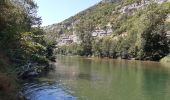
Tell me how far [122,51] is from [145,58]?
2020 centimetres

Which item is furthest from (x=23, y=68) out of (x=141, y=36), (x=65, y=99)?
(x=141, y=36)

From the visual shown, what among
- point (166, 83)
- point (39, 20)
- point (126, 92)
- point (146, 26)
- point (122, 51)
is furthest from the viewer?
point (122, 51)

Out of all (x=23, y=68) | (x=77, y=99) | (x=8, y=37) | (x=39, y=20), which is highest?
(x=39, y=20)

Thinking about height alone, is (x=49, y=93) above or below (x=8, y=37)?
below

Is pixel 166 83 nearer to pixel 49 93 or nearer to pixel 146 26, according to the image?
pixel 49 93

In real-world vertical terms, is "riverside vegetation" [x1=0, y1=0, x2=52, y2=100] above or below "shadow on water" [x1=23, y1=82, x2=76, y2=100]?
above

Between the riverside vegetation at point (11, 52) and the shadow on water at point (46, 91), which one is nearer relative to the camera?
the riverside vegetation at point (11, 52)

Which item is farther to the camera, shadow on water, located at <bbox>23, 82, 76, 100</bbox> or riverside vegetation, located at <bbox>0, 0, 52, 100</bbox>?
shadow on water, located at <bbox>23, 82, 76, 100</bbox>

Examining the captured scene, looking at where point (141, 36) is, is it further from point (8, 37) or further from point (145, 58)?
point (8, 37)

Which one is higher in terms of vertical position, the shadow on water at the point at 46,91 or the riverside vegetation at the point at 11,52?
the riverside vegetation at the point at 11,52

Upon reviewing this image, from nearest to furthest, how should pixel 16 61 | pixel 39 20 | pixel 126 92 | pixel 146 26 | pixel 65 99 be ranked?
pixel 65 99 < pixel 126 92 < pixel 16 61 < pixel 39 20 < pixel 146 26

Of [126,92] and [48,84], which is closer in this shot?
[126,92]

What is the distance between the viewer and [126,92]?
41.7 m

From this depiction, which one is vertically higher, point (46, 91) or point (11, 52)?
point (11, 52)
